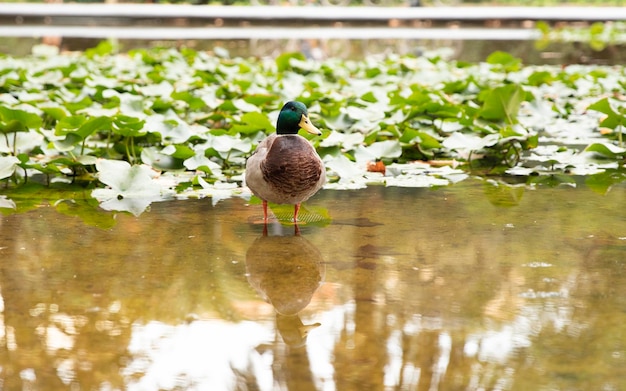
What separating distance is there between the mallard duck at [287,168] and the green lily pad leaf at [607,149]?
1.55 metres

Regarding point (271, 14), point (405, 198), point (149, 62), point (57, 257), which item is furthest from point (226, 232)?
point (271, 14)

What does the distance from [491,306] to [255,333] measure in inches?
24.7

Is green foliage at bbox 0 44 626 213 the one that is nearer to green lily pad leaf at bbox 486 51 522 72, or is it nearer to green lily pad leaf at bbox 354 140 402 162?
green lily pad leaf at bbox 354 140 402 162

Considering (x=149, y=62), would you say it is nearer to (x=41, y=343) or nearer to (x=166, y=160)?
(x=166, y=160)

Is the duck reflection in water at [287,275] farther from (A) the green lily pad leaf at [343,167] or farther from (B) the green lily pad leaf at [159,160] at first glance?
(B) the green lily pad leaf at [159,160]

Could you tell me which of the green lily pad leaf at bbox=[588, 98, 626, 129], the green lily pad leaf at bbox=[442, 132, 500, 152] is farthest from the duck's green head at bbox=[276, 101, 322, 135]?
the green lily pad leaf at bbox=[588, 98, 626, 129]

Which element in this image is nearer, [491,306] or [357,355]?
[357,355]

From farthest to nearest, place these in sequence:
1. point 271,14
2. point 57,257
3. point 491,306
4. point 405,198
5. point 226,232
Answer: point 271,14 → point 405,198 → point 226,232 → point 57,257 → point 491,306

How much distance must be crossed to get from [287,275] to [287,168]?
0.52 m

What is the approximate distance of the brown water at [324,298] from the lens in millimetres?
1907

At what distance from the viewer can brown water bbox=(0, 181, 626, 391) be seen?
191 cm

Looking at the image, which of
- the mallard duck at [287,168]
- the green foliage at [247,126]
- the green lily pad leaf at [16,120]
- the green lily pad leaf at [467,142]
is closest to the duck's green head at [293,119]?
Result: the mallard duck at [287,168]

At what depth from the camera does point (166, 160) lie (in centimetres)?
409

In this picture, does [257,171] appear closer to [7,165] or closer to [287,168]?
[287,168]
